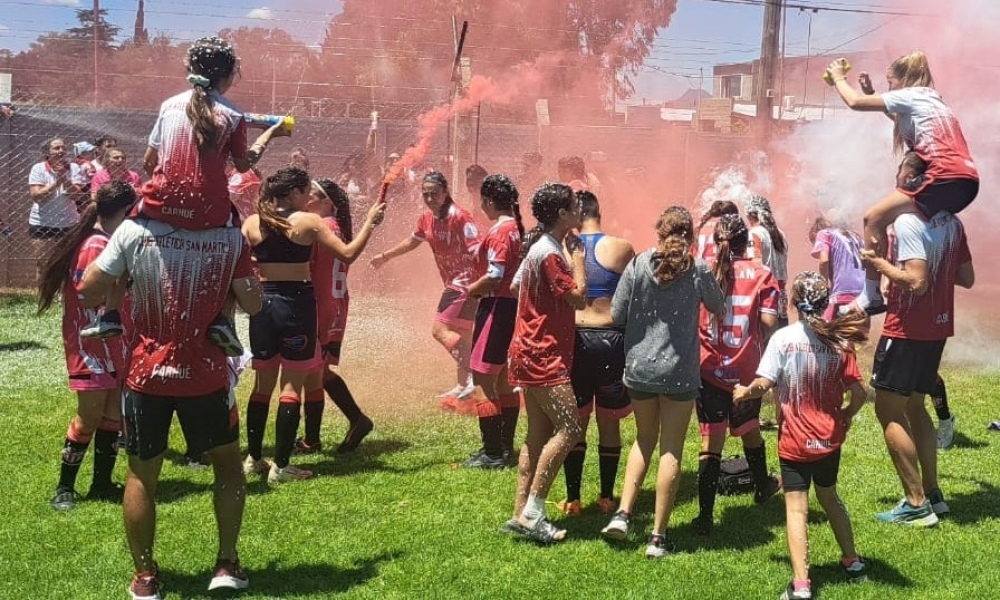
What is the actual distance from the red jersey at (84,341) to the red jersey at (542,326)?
2487 millimetres

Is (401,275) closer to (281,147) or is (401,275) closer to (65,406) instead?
(281,147)

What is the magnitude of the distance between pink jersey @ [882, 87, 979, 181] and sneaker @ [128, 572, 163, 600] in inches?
188

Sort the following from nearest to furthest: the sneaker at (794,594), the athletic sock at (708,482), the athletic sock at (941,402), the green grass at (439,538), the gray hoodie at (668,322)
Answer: the sneaker at (794,594)
the green grass at (439,538)
the gray hoodie at (668,322)
the athletic sock at (708,482)
the athletic sock at (941,402)

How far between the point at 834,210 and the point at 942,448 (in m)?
2.66

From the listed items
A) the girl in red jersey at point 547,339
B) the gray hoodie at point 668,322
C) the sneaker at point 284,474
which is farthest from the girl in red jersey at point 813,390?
the sneaker at point 284,474

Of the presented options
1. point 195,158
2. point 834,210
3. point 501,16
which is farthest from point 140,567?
point 501,16

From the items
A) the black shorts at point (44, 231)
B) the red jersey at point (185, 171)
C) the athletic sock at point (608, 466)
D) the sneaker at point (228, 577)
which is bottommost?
the sneaker at point (228, 577)

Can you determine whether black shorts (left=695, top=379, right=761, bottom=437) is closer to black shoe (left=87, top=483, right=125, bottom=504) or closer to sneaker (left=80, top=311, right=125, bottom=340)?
sneaker (left=80, top=311, right=125, bottom=340)

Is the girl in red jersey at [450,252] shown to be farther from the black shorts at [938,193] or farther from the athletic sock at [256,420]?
the black shorts at [938,193]

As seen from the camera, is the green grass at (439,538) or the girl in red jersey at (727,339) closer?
the green grass at (439,538)

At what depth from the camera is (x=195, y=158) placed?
4336mm

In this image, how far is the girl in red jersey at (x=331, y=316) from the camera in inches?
293

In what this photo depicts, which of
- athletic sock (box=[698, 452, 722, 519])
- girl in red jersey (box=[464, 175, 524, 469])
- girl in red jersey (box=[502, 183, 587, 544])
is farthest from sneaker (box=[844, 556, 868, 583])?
girl in red jersey (box=[464, 175, 524, 469])

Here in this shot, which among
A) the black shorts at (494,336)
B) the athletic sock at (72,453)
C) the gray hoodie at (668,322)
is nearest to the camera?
the gray hoodie at (668,322)
